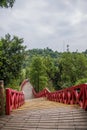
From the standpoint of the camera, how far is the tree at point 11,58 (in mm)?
34062

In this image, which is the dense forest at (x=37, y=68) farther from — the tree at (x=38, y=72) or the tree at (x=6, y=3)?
the tree at (x=6, y=3)

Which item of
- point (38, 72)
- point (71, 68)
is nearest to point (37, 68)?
point (38, 72)

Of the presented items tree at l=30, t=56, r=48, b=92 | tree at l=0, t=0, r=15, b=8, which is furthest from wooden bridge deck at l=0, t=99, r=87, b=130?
tree at l=30, t=56, r=48, b=92

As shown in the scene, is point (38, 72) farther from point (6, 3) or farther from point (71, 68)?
point (6, 3)

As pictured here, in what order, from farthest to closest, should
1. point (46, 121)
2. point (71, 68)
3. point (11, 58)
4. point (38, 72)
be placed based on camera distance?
point (71, 68) < point (38, 72) < point (11, 58) < point (46, 121)

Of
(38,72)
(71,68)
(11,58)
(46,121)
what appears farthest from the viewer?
(71,68)

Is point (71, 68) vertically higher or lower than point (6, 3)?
higher

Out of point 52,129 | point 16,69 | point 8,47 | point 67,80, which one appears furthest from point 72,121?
point 67,80

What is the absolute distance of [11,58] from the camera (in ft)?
120

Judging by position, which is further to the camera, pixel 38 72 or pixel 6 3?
pixel 38 72

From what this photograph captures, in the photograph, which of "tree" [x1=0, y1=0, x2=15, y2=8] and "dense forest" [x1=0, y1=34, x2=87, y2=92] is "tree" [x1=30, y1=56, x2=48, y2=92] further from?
"tree" [x1=0, y1=0, x2=15, y2=8]

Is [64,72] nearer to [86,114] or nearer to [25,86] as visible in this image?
[25,86]

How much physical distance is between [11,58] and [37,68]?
762 inches

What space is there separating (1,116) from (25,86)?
5186cm
